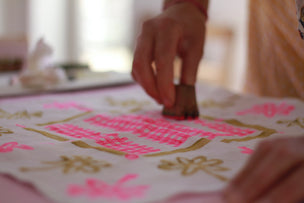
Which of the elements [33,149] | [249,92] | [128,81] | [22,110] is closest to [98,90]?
[128,81]

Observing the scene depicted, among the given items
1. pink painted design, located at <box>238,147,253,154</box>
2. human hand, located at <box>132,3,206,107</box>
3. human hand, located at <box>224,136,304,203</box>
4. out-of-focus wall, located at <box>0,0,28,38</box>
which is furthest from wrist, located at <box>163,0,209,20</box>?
out-of-focus wall, located at <box>0,0,28,38</box>

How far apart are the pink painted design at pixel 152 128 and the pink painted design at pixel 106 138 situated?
41 millimetres

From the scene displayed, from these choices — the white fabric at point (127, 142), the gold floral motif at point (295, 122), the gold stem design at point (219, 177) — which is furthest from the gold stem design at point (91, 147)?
the gold floral motif at point (295, 122)

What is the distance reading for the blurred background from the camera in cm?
268

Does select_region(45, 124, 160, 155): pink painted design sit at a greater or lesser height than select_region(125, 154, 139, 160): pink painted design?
lesser

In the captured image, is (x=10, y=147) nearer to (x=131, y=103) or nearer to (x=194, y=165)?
(x=194, y=165)

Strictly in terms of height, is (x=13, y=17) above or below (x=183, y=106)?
above

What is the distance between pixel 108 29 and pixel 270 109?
3.03 metres

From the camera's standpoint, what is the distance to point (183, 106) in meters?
0.70

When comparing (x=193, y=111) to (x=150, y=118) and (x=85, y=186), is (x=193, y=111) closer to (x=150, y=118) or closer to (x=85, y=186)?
(x=150, y=118)

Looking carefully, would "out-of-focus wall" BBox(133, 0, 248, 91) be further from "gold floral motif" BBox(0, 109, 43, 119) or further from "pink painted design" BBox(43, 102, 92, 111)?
"gold floral motif" BBox(0, 109, 43, 119)

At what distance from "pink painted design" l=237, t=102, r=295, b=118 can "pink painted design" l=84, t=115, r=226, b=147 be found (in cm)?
20

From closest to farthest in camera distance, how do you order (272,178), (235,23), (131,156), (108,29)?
1. (272,178)
2. (131,156)
3. (235,23)
4. (108,29)

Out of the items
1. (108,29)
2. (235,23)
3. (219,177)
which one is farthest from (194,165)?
(108,29)
